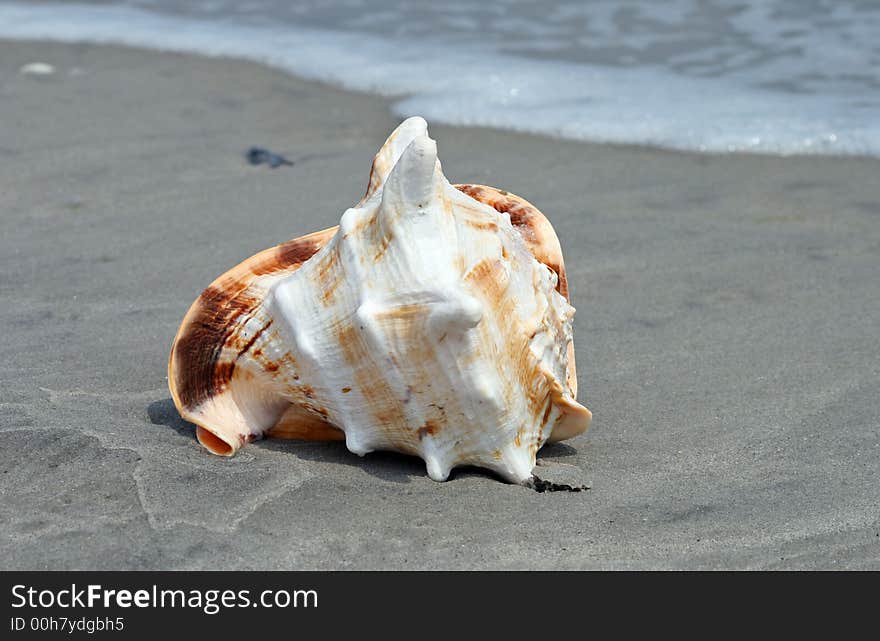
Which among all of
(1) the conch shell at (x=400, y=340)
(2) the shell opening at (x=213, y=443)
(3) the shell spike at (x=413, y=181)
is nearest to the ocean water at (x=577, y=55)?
(1) the conch shell at (x=400, y=340)

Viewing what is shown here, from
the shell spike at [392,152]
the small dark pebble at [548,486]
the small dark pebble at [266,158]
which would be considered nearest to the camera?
the small dark pebble at [548,486]

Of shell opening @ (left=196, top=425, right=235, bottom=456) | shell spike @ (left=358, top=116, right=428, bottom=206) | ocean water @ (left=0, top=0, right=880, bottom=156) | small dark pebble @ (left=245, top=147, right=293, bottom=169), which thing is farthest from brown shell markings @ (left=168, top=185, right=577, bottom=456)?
ocean water @ (left=0, top=0, right=880, bottom=156)

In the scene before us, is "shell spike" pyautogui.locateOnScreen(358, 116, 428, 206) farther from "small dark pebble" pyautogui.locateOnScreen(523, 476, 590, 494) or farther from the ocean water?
the ocean water

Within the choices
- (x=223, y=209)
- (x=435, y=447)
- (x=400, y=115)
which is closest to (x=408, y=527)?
(x=435, y=447)

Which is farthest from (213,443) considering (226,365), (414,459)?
(414,459)

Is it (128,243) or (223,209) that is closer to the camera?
(128,243)

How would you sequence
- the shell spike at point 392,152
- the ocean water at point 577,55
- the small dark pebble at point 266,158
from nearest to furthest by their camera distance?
the shell spike at point 392,152 → the small dark pebble at point 266,158 → the ocean water at point 577,55

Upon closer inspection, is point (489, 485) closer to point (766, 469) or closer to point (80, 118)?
point (766, 469)

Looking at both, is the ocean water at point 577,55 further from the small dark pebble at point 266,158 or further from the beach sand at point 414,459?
the small dark pebble at point 266,158
